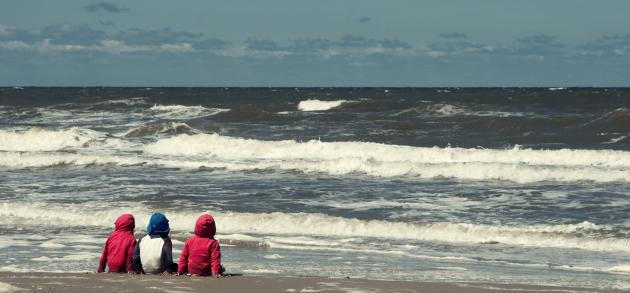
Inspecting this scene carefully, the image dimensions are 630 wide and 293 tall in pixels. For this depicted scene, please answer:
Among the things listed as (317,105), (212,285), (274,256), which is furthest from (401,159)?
(317,105)

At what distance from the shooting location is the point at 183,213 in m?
15.1

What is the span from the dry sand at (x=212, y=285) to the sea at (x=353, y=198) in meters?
0.85

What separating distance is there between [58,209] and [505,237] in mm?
7205

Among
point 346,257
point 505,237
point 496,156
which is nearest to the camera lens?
point 346,257

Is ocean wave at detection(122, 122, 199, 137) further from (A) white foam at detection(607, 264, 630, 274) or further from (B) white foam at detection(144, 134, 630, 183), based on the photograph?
(A) white foam at detection(607, 264, 630, 274)

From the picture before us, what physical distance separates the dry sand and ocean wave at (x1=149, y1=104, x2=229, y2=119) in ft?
124

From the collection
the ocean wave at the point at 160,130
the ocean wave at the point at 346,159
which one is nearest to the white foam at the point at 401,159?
the ocean wave at the point at 346,159

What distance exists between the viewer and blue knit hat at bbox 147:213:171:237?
28.6 ft

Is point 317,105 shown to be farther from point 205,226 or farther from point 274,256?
point 205,226

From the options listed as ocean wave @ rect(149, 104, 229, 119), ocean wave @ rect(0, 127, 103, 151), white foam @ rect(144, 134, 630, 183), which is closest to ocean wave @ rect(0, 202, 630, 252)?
white foam @ rect(144, 134, 630, 183)

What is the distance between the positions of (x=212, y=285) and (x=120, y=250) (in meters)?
1.19

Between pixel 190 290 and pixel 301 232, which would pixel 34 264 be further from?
pixel 301 232

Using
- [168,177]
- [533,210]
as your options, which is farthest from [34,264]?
[168,177]

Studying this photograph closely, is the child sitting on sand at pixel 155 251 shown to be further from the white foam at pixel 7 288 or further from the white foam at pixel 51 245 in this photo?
the white foam at pixel 51 245
